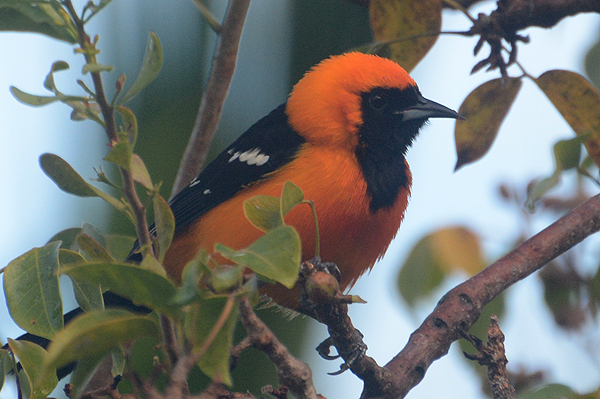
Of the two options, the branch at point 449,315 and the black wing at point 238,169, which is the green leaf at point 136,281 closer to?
the branch at point 449,315

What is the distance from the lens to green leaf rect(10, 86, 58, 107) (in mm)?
1454

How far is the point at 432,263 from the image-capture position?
113 inches

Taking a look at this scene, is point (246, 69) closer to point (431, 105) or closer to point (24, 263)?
point (431, 105)

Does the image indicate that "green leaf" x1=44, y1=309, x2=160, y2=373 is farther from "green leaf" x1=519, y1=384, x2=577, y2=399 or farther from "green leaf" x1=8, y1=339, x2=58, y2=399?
"green leaf" x1=519, y1=384, x2=577, y2=399

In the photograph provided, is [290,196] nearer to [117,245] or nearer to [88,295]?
[88,295]

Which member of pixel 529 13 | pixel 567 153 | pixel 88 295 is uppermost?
pixel 529 13

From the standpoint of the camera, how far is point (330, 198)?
8.50 ft

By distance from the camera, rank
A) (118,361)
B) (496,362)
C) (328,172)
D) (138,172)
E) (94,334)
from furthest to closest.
→ 1. (328,172)
2. (496,362)
3. (118,361)
4. (138,172)
5. (94,334)

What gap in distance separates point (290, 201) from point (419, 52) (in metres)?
1.90

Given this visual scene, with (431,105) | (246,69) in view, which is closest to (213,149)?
(246,69)

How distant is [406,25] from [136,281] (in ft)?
7.25

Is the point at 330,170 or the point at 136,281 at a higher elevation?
the point at 330,170

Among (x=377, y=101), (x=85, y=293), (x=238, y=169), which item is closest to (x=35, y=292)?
(x=85, y=293)

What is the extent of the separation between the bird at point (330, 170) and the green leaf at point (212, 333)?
4.54ft
